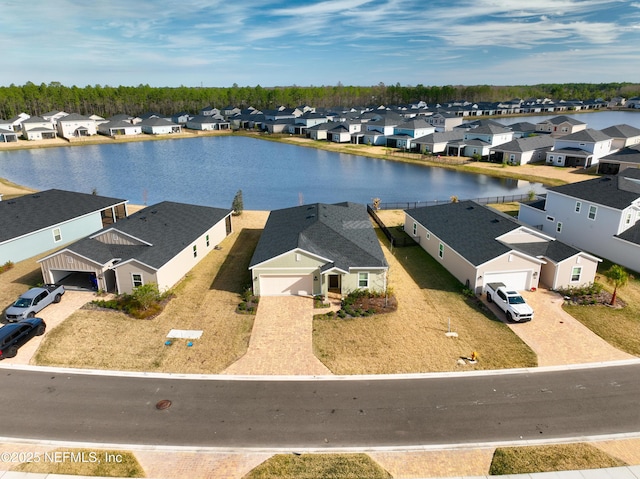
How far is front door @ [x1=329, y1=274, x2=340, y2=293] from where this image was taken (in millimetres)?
29398

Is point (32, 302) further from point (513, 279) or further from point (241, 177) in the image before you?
point (241, 177)

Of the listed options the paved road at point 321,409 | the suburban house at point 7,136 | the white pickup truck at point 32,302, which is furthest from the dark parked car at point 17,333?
the suburban house at point 7,136

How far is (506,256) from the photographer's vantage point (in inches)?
1107

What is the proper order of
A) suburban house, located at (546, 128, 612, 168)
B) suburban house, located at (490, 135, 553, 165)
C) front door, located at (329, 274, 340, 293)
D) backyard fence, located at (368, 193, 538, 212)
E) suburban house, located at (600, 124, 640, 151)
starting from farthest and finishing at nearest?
suburban house, located at (490, 135, 553, 165), suburban house, located at (600, 124, 640, 151), suburban house, located at (546, 128, 612, 168), backyard fence, located at (368, 193, 538, 212), front door, located at (329, 274, 340, 293)

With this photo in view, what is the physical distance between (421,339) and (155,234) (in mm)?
20661

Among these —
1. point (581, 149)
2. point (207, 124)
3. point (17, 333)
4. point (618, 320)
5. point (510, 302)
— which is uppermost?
point (207, 124)

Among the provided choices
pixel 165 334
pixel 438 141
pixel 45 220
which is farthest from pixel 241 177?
pixel 165 334

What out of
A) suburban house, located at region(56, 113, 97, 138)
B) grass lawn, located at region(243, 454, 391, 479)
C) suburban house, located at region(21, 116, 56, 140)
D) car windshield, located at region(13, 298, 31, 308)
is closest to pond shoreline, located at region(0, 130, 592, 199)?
suburban house, located at region(21, 116, 56, 140)

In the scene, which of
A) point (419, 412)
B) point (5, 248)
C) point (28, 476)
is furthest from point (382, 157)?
point (28, 476)

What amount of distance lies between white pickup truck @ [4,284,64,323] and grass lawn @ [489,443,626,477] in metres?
25.7

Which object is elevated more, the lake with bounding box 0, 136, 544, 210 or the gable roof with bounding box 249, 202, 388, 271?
the gable roof with bounding box 249, 202, 388, 271

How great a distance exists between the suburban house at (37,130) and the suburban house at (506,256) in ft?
395

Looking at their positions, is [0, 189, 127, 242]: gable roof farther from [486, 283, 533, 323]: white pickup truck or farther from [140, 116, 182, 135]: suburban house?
[140, 116, 182, 135]: suburban house

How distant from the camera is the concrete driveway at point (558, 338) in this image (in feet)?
71.5
